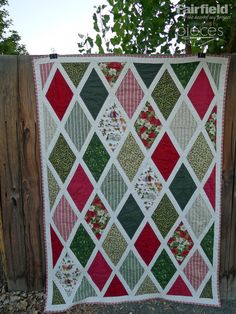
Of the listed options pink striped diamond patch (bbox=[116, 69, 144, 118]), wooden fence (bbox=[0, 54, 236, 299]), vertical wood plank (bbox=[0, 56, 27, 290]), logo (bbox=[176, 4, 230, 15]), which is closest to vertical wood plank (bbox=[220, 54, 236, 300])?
wooden fence (bbox=[0, 54, 236, 299])

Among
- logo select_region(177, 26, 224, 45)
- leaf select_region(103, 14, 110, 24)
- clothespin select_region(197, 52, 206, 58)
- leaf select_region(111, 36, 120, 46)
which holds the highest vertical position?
leaf select_region(103, 14, 110, 24)

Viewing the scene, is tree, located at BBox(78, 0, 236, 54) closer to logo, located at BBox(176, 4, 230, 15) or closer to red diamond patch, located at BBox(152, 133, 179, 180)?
logo, located at BBox(176, 4, 230, 15)

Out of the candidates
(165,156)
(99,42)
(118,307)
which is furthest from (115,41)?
(118,307)

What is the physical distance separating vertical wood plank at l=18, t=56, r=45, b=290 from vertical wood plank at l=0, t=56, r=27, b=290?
0.10 ft

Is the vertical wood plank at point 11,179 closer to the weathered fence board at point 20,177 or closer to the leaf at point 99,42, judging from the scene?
the weathered fence board at point 20,177

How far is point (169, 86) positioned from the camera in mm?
1627

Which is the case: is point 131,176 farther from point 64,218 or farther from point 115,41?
point 115,41

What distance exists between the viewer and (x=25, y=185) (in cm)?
178

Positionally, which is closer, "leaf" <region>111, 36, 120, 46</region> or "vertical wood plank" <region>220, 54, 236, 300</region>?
"vertical wood plank" <region>220, 54, 236, 300</region>

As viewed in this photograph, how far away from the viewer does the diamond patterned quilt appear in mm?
1619

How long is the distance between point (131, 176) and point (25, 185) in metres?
0.65

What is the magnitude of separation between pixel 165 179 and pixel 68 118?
2.21 ft

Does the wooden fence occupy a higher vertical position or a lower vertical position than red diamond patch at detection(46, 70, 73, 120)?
lower

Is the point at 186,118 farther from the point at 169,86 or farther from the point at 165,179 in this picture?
the point at 165,179
